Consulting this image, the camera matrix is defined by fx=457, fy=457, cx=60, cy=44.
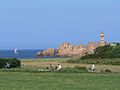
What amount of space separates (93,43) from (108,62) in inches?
2797

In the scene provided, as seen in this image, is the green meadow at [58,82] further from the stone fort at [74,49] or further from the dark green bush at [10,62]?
the stone fort at [74,49]

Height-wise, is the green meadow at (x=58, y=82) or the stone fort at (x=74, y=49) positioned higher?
the stone fort at (x=74, y=49)

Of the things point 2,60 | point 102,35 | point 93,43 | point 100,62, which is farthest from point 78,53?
point 2,60

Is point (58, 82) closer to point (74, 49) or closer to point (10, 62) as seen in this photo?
point (10, 62)

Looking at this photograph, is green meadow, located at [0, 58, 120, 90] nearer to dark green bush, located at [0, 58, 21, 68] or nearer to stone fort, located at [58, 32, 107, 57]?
dark green bush, located at [0, 58, 21, 68]

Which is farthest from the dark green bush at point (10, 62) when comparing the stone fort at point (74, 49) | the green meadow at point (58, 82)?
the stone fort at point (74, 49)

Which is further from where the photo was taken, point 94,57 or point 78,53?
point 78,53

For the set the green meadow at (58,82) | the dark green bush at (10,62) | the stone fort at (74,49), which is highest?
the stone fort at (74,49)

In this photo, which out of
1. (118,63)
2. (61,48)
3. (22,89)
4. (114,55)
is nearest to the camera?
(22,89)

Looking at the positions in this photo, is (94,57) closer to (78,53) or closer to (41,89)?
(41,89)

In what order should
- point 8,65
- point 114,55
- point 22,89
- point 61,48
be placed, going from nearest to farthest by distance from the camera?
point 22,89
point 8,65
point 114,55
point 61,48

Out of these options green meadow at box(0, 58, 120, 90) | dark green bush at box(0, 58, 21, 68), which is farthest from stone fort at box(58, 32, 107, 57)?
green meadow at box(0, 58, 120, 90)

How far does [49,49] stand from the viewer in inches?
5930

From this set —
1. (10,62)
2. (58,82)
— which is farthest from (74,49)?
(58,82)
